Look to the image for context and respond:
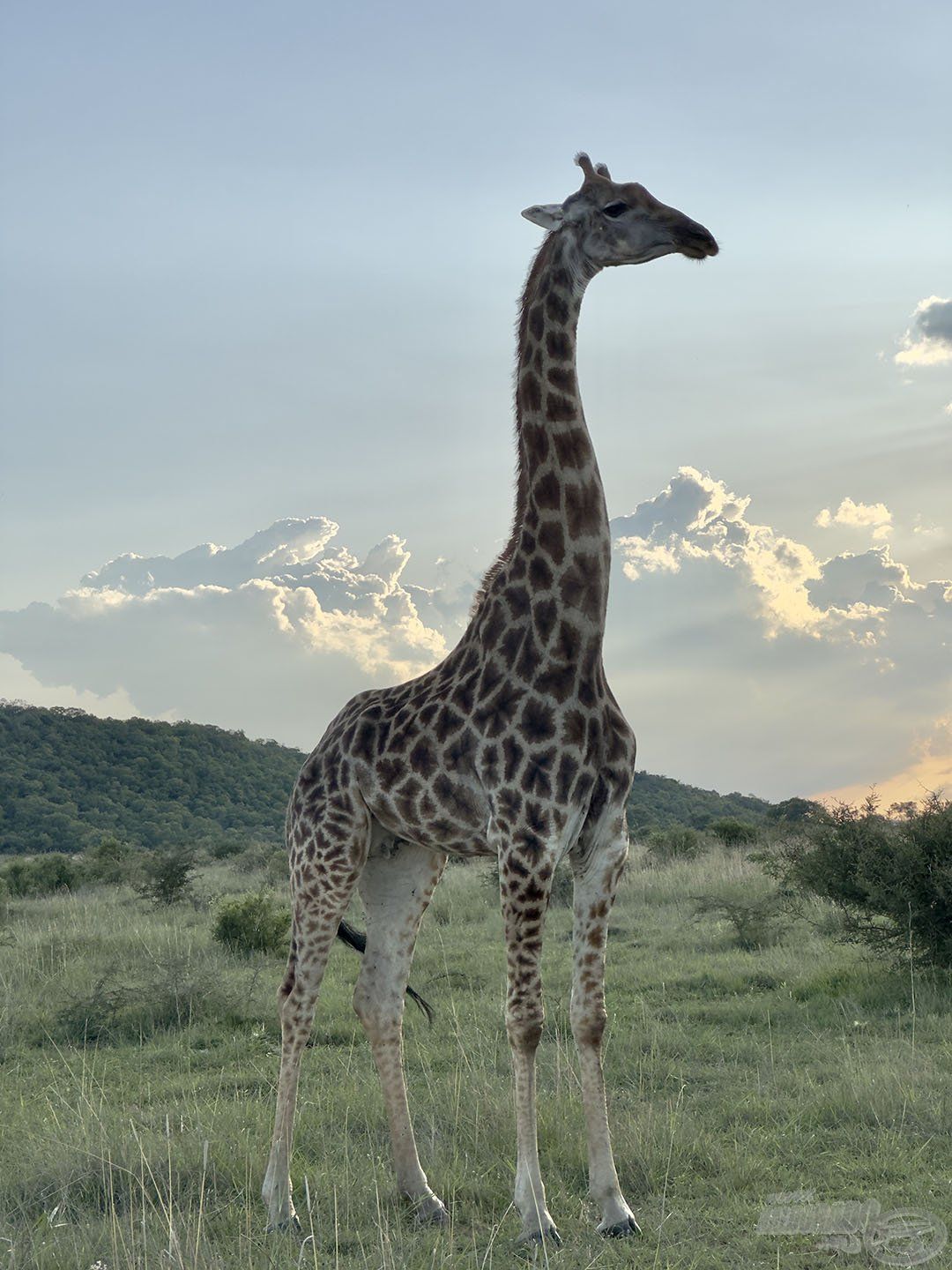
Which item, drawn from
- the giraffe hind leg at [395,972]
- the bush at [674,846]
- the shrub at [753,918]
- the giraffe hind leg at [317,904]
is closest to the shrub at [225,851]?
the bush at [674,846]

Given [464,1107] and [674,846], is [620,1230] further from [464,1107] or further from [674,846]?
[674,846]

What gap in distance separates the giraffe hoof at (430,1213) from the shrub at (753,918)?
7430 millimetres

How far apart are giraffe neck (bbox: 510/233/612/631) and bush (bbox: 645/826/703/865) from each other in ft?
53.3

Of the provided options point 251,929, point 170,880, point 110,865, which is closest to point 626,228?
point 251,929

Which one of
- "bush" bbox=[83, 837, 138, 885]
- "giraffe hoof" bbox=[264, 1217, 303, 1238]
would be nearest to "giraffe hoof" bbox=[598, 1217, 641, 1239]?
"giraffe hoof" bbox=[264, 1217, 303, 1238]

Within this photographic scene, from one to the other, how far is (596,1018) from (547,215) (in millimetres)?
3821

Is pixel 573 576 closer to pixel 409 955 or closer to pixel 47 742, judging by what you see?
pixel 409 955

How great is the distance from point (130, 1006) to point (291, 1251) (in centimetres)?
566

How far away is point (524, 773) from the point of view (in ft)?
17.0

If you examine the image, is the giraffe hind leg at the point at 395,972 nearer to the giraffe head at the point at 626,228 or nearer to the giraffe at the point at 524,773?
the giraffe at the point at 524,773

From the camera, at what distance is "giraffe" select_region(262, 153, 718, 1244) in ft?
16.9

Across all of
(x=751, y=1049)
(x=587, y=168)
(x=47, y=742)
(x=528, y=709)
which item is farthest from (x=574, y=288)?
(x=47, y=742)

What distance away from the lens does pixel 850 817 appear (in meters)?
11.8

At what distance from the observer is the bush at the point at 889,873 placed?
34.1 ft
